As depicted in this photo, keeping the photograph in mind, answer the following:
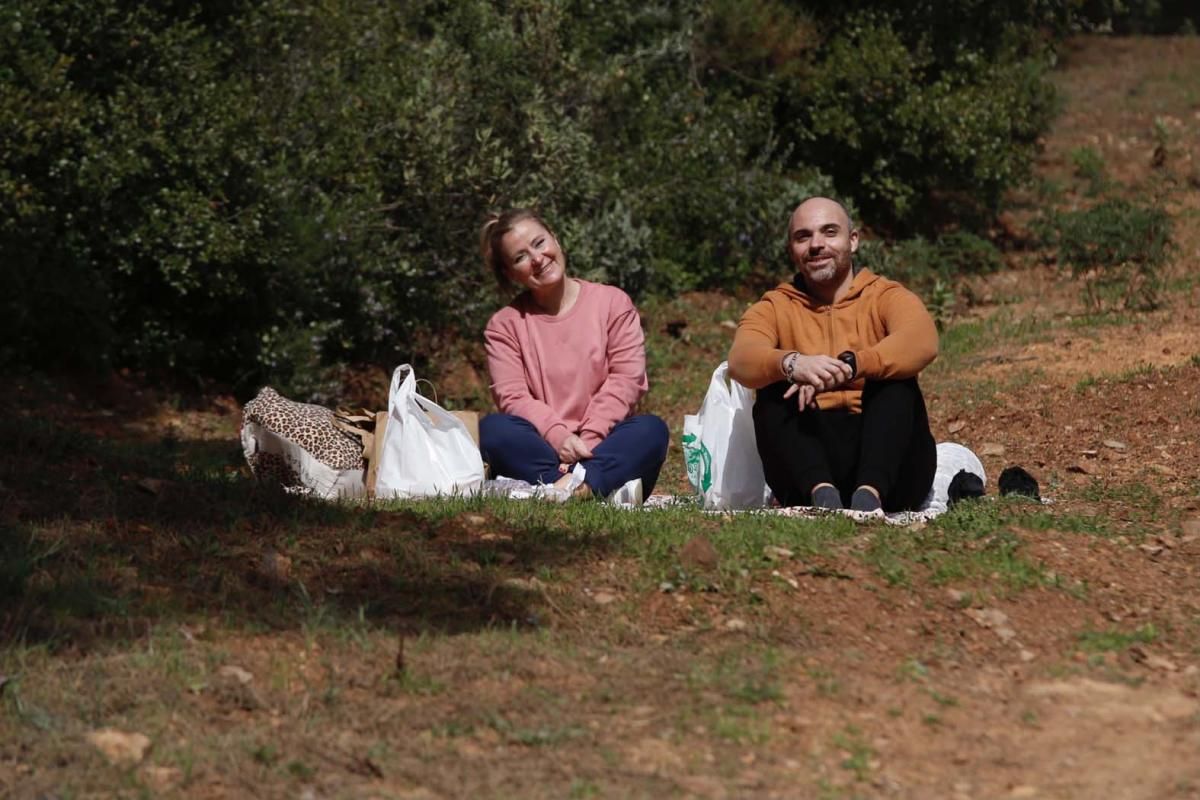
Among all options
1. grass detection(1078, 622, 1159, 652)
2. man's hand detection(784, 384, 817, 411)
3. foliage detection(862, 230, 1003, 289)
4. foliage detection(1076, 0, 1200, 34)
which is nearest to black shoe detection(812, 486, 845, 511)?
man's hand detection(784, 384, 817, 411)

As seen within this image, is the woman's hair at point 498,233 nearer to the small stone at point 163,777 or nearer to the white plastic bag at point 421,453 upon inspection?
the white plastic bag at point 421,453

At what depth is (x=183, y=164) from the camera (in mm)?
10977

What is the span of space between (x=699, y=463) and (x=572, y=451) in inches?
21.7

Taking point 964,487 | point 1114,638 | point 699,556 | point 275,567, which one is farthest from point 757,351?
point 275,567

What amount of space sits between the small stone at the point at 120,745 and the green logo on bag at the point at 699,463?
3359 millimetres

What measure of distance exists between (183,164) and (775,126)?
6449mm

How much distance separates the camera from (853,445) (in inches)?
265

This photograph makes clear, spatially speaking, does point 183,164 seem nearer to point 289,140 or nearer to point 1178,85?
point 289,140

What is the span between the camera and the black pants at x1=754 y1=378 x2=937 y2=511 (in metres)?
6.59

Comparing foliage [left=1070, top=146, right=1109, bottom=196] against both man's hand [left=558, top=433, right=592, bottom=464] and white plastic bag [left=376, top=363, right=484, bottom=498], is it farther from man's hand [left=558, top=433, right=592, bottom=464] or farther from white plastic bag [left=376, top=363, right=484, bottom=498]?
white plastic bag [left=376, top=363, right=484, bottom=498]

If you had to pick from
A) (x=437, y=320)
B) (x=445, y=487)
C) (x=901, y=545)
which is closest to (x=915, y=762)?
(x=901, y=545)

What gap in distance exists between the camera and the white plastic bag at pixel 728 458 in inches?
281

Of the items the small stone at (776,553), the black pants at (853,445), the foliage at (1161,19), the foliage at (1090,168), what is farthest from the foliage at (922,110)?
the small stone at (776,553)

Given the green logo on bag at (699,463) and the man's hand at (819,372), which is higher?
the man's hand at (819,372)
